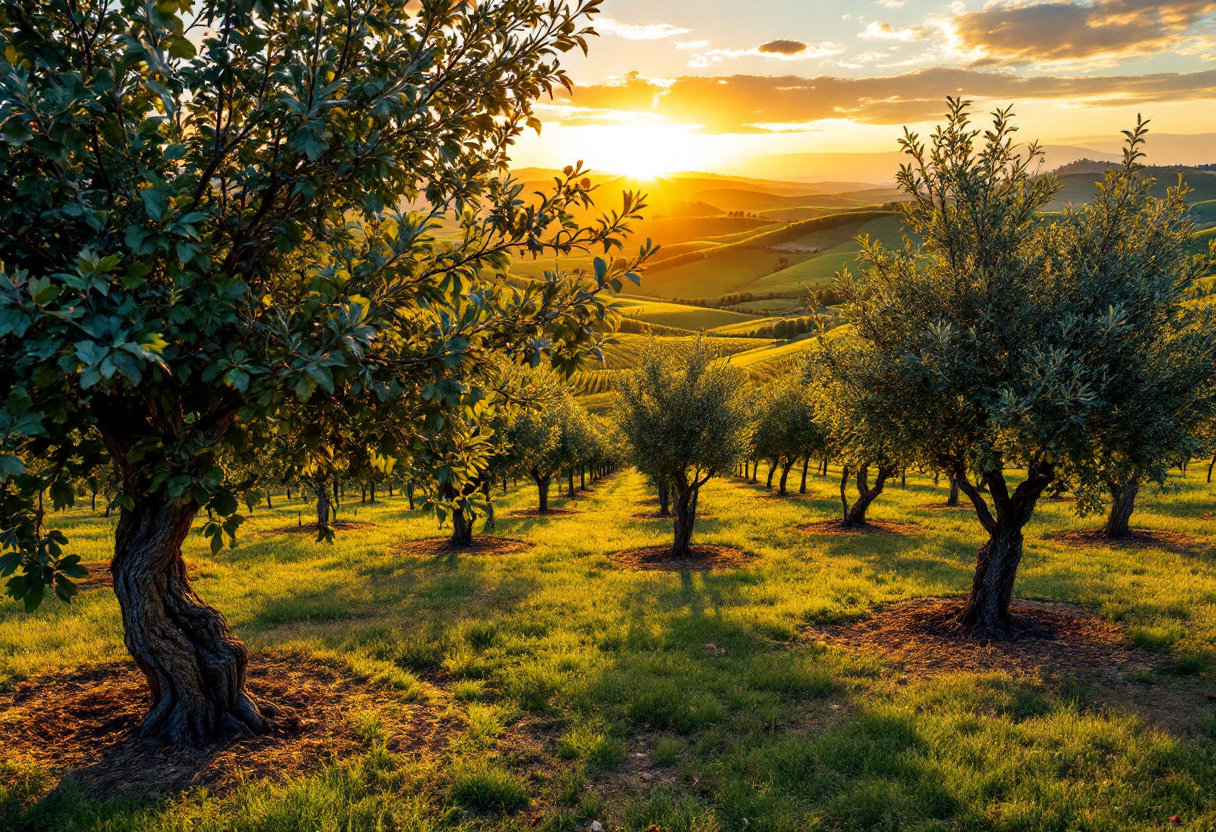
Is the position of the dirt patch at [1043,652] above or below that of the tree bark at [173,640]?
below

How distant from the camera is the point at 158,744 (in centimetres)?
874

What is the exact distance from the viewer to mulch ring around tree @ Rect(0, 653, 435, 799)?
8078 mm

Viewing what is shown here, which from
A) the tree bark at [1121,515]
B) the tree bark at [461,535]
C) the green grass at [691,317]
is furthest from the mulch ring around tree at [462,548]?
the green grass at [691,317]

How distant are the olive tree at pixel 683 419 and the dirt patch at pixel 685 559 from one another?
66cm

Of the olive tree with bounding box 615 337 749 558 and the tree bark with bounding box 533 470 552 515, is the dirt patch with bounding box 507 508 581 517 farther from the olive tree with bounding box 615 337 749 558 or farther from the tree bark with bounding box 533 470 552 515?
the olive tree with bounding box 615 337 749 558

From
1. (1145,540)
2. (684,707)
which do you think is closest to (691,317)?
(1145,540)

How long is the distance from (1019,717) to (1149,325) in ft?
24.0

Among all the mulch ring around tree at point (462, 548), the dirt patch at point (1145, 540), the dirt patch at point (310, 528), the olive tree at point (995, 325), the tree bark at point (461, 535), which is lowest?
the dirt patch at point (310, 528)

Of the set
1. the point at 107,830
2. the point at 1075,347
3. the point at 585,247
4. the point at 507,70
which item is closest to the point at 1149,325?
the point at 1075,347

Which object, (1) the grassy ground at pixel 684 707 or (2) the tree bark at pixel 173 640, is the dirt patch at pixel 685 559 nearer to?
(1) the grassy ground at pixel 684 707

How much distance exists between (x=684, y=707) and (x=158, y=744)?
756 centimetres

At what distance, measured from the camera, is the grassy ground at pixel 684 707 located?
24.6 feet

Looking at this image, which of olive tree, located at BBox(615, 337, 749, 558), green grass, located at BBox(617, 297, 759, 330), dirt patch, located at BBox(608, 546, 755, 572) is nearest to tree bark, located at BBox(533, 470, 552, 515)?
dirt patch, located at BBox(608, 546, 755, 572)

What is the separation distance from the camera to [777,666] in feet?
39.5
